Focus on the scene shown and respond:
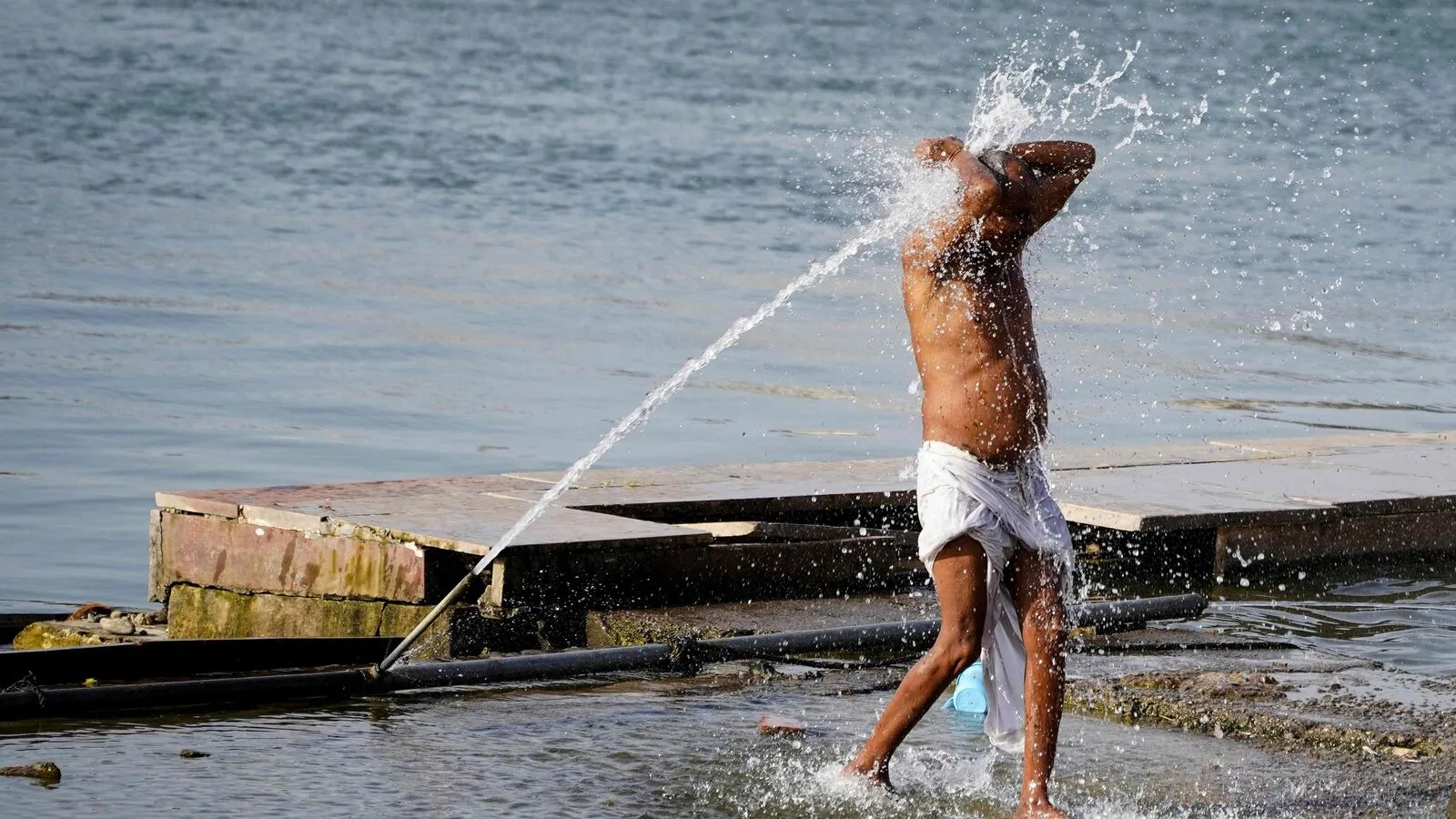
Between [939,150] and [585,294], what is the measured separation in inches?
549

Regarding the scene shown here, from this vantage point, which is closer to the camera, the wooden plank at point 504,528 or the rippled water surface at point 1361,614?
the wooden plank at point 504,528

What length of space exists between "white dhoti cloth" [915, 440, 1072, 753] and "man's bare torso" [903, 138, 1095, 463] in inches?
2.1

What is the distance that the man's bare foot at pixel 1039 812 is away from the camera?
16.1 feet

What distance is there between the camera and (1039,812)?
4930 mm

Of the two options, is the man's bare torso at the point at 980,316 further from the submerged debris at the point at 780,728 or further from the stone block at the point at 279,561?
the stone block at the point at 279,561

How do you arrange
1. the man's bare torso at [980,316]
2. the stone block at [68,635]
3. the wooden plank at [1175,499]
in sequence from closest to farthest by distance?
the man's bare torso at [980,316] < the stone block at [68,635] < the wooden plank at [1175,499]

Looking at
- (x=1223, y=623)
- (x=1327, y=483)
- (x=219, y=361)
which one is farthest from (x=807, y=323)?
(x=1223, y=623)

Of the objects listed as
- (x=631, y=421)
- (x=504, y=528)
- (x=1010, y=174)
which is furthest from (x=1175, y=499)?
(x=1010, y=174)

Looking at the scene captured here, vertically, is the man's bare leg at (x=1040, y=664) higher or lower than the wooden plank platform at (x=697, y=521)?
lower

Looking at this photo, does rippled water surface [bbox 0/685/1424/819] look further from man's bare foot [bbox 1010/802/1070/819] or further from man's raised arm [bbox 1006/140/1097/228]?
man's raised arm [bbox 1006/140/1097/228]

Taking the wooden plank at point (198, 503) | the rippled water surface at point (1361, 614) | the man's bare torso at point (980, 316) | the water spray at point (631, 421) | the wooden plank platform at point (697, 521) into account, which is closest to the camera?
the man's bare torso at point (980, 316)

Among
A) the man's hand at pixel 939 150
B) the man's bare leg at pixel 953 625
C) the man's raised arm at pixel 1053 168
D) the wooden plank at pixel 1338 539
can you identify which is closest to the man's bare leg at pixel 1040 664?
the man's bare leg at pixel 953 625

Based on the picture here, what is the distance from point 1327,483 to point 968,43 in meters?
43.1

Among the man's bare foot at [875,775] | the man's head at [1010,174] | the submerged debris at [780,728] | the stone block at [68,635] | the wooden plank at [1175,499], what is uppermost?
the man's head at [1010,174]
